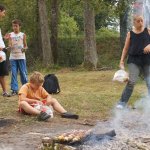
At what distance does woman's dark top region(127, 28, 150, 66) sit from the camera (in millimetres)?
8609

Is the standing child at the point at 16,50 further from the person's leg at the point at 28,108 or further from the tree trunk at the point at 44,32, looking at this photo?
the tree trunk at the point at 44,32

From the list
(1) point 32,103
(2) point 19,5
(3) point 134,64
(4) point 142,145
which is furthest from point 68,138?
(2) point 19,5

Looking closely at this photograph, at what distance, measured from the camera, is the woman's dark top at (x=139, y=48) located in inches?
339

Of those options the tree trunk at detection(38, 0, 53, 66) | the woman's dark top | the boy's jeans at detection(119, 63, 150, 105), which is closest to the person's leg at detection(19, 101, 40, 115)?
the boy's jeans at detection(119, 63, 150, 105)

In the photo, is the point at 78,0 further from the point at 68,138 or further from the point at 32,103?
the point at 68,138

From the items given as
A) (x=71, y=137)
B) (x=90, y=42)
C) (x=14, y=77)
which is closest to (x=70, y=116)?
(x=71, y=137)

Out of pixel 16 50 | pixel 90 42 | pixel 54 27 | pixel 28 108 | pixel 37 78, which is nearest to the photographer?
pixel 28 108

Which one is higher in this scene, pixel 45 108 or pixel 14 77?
pixel 14 77

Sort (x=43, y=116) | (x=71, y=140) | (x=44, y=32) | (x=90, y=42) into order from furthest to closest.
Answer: (x=44, y=32) → (x=90, y=42) → (x=43, y=116) → (x=71, y=140)

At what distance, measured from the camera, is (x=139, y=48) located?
8594mm

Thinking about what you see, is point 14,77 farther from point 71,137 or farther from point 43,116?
point 71,137

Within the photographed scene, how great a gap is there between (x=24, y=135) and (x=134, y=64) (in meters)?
2.82

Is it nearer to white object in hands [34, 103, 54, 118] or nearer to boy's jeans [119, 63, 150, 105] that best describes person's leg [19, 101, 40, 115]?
white object in hands [34, 103, 54, 118]

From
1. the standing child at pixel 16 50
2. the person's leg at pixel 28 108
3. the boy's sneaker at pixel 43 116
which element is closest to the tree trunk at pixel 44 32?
the standing child at pixel 16 50
